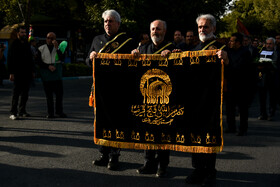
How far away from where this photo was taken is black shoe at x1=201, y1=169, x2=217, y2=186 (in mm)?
4574

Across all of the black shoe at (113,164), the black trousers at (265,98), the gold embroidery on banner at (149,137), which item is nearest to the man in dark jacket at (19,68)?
the black shoe at (113,164)

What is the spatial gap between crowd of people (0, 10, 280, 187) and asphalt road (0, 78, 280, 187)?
245 millimetres

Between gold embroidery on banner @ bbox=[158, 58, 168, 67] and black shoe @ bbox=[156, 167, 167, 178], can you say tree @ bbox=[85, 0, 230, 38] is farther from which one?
black shoe @ bbox=[156, 167, 167, 178]

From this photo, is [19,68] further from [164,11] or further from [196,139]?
[164,11]

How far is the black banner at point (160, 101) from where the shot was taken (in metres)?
4.64

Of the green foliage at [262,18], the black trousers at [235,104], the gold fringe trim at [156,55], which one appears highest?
the green foliage at [262,18]

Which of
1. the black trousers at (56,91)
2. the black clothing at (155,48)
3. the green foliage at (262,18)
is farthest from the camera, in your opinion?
the green foliage at (262,18)

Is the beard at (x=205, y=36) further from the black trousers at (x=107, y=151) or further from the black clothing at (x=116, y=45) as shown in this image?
the black trousers at (x=107, y=151)

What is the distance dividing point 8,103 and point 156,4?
50.1ft

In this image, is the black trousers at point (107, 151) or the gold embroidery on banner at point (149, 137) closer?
the gold embroidery on banner at point (149, 137)

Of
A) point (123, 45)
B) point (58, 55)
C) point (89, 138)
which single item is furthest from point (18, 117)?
point (123, 45)

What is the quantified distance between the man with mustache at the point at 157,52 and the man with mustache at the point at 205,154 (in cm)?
39

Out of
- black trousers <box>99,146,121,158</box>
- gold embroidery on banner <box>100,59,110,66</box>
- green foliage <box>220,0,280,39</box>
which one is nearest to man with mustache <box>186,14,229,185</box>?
black trousers <box>99,146,121,158</box>

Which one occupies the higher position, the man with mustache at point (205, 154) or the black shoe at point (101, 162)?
the man with mustache at point (205, 154)
